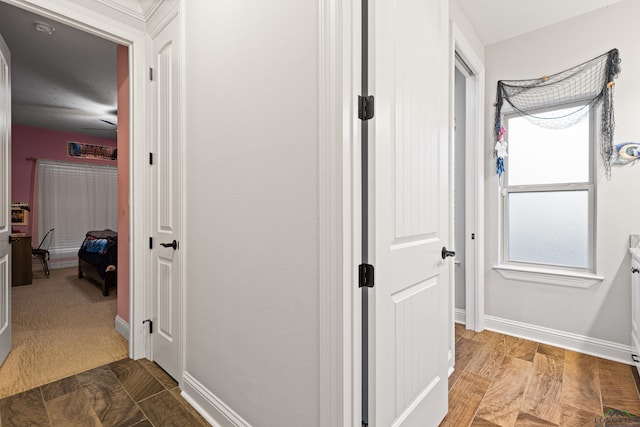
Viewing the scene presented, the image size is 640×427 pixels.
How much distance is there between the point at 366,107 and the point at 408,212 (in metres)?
0.49

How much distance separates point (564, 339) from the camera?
8.46 feet

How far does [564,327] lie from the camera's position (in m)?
2.59

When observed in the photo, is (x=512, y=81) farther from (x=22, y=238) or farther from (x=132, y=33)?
(x=22, y=238)

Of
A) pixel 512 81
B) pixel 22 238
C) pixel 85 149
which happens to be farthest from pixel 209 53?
pixel 85 149

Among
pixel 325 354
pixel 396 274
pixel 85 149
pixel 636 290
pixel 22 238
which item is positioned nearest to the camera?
pixel 325 354

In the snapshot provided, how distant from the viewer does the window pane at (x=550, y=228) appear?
2.59 metres

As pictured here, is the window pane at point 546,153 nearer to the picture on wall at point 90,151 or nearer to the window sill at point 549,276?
the window sill at point 549,276

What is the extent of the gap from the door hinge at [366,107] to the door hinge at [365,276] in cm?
54

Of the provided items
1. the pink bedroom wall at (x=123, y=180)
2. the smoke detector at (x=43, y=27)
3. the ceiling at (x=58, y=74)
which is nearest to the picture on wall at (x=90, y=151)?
the ceiling at (x=58, y=74)

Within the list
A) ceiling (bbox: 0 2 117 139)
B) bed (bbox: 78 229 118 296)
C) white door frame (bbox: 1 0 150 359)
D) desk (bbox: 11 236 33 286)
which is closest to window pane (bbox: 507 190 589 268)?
white door frame (bbox: 1 0 150 359)

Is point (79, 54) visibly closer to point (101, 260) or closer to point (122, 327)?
point (101, 260)

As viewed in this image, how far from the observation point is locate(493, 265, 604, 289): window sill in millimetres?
2494

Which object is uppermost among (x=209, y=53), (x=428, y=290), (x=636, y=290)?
(x=209, y=53)

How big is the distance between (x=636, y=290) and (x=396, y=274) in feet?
7.01
